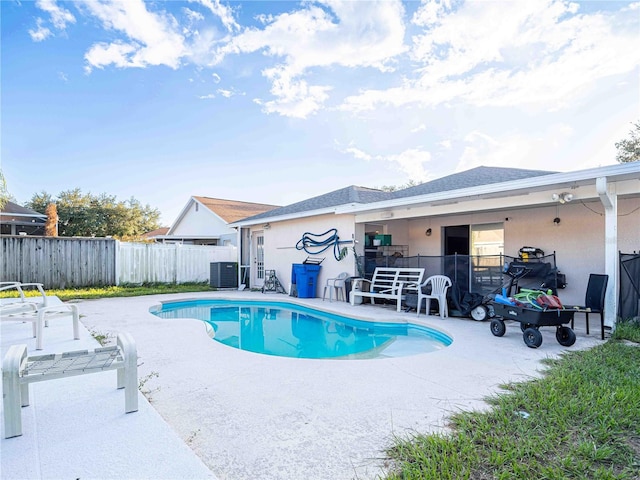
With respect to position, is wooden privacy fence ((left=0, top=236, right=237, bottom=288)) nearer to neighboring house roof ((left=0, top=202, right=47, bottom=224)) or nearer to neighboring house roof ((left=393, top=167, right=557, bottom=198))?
neighboring house roof ((left=0, top=202, right=47, bottom=224))

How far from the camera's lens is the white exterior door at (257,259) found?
14438 mm

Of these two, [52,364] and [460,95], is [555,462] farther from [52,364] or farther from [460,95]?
[460,95]

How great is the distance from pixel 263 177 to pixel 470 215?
12914 mm

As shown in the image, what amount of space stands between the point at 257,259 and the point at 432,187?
7.65 metres

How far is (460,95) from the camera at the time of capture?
11.5m

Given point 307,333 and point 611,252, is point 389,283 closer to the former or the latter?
point 307,333

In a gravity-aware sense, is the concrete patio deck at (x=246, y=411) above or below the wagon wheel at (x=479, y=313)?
above

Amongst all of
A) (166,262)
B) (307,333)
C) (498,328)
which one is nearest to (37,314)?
(307,333)

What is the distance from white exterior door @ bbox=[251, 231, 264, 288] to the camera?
47.4 ft

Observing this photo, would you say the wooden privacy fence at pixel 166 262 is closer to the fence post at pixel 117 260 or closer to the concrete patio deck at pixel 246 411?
the fence post at pixel 117 260

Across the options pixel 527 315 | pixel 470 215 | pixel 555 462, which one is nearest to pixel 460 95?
pixel 470 215

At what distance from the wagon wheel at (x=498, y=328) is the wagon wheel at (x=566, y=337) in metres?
0.75

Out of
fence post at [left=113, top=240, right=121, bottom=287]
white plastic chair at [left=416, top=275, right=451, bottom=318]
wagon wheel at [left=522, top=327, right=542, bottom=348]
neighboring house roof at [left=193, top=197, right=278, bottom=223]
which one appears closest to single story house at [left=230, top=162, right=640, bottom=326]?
white plastic chair at [left=416, top=275, right=451, bottom=318]

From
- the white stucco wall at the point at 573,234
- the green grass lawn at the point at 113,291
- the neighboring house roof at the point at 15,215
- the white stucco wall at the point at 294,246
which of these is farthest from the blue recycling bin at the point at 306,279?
the neighboring house roof at the point at 15,215
